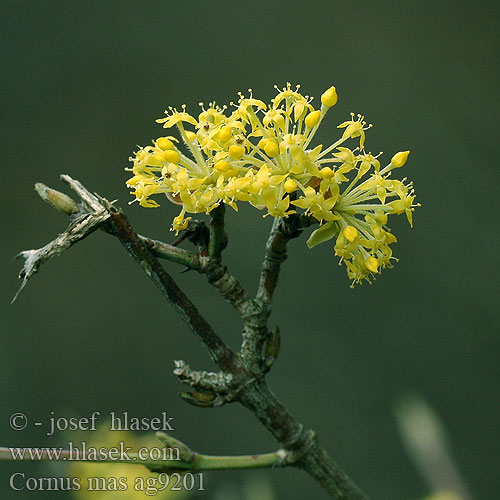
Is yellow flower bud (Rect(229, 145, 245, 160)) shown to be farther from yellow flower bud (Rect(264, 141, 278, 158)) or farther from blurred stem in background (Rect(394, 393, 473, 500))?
blurred stem in background (Rect(394, 393, 473, 500))

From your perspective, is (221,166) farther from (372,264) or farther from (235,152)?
(372,264)

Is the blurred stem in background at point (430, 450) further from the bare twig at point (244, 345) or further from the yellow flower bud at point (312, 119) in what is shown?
the yellow flower bud at point (312, 119)

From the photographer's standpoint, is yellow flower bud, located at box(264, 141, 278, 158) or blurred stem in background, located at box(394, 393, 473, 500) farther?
blurred stem in background, located at box(394, 393, 473, 500)

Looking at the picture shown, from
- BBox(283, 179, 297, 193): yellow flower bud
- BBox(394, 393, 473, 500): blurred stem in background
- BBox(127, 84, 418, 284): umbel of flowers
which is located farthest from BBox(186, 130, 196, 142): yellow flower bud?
BBox(394, 393, 473, 500): blurred stem in background

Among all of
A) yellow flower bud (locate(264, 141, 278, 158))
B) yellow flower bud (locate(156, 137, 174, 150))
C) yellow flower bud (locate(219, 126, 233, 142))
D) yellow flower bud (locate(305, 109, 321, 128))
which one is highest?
yellow flower bud (locate(156, 137, 174, 150))

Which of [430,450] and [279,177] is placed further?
[430,450]

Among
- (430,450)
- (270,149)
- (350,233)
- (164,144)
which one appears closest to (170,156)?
(164,144)
